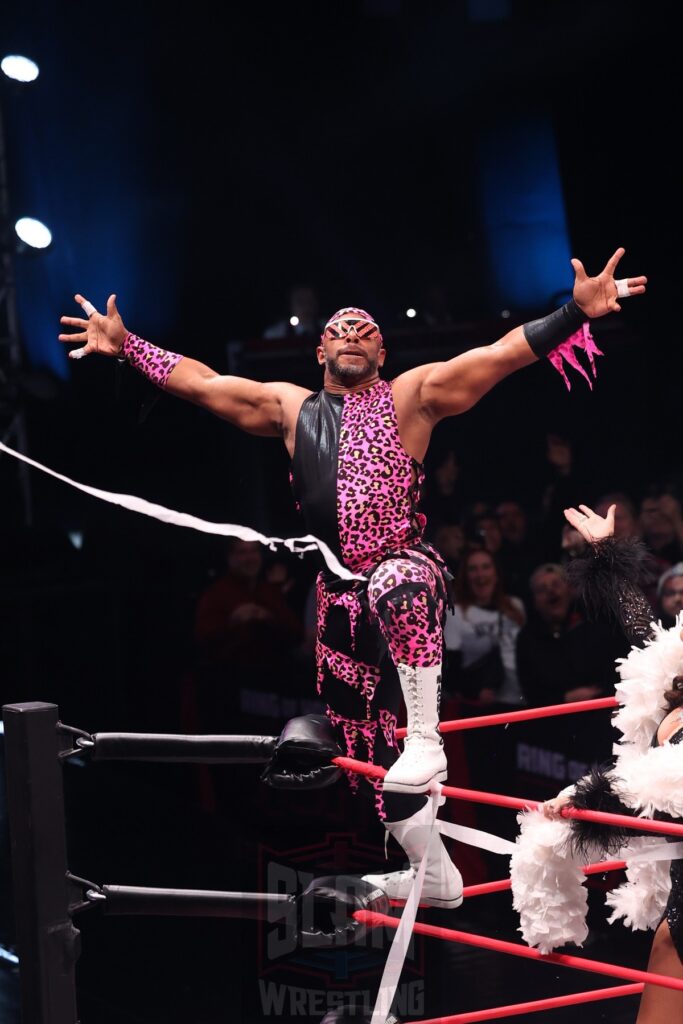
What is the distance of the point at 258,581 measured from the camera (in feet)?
17.5

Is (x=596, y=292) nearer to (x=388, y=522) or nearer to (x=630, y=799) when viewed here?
(x=388, y=522)

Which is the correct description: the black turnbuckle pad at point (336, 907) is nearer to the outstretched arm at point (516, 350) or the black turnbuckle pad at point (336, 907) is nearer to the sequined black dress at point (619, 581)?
the sequined black dress at point (619, 581)

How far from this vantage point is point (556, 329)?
2.26 metres

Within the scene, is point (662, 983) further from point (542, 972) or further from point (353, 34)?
point (353, 34)

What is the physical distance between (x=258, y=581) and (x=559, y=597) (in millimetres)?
1429

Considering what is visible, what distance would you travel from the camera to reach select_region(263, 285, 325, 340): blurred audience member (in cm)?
596

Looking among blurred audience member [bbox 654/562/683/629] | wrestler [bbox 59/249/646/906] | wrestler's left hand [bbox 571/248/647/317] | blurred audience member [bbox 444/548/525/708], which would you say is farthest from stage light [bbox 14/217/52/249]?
wrestler's left hand [bbox 571/248/647/317]

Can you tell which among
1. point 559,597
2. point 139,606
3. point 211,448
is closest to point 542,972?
point 559,597

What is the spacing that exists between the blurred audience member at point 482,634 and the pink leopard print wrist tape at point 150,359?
2140 mm

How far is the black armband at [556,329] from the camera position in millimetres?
2258

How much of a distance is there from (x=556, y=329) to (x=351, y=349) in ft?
1.26

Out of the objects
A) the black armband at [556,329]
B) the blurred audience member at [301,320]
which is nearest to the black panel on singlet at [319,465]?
the black armband at [556,329]

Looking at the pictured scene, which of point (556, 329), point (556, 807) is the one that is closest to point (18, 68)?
point (556, 329)

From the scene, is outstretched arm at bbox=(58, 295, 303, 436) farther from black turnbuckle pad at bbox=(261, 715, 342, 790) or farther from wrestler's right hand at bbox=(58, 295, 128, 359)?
black turnbuckle pad at bbox=(261, 715, 342, 790)
